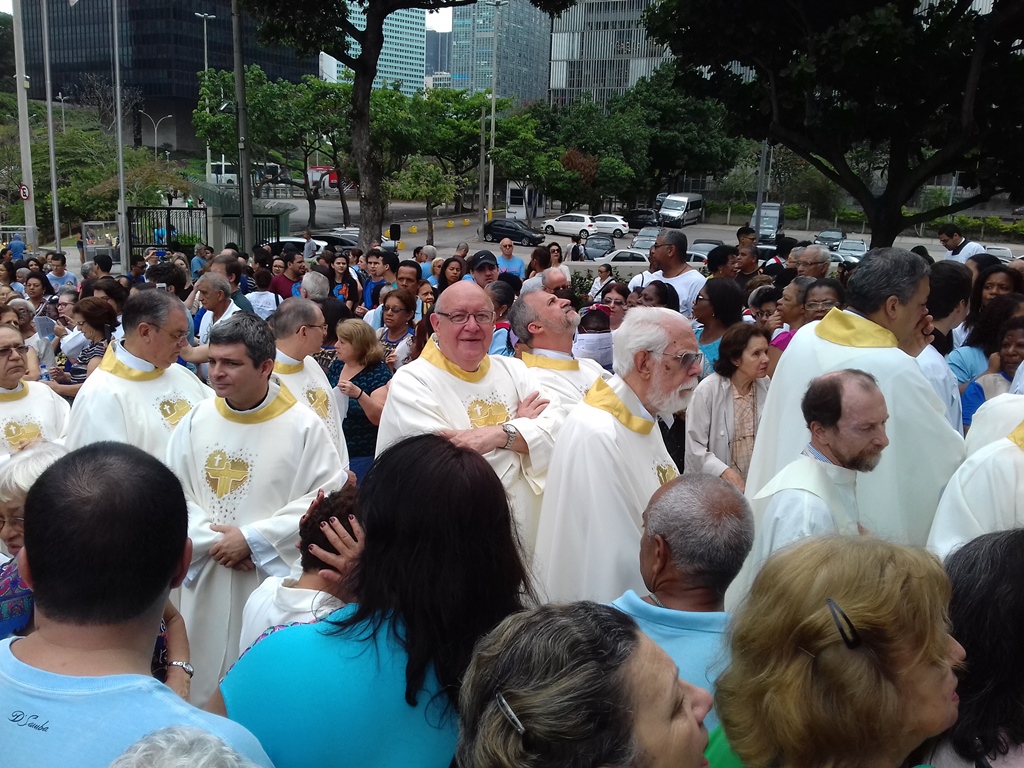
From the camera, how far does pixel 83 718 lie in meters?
1.74

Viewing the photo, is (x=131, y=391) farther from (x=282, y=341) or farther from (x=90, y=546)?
→ (x=90, y=546)

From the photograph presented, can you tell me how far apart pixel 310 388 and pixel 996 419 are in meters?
3.40

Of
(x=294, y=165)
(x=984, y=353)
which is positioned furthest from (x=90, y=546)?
(x=294, y=165)

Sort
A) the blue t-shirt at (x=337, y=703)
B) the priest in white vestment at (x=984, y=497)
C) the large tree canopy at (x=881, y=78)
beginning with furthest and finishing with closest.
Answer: the large tree canopy at (x=881, y=78) → the priest in white vestment at (x=984, y=497) → the blue t-shirt at (x=337, y=703)

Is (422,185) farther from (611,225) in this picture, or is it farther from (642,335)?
(642,335)

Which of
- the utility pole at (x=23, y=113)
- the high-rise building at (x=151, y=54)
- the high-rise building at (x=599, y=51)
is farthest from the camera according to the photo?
the high-rise building at (x=599, y=51)

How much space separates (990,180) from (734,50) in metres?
3.51

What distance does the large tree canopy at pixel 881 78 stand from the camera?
1017cm

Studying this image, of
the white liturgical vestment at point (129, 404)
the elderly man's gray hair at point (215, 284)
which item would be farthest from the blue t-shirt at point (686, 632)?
the elderly man's gray hair at point (215, 284)

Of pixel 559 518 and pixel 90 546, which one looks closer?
pixel 90 546

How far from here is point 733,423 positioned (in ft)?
16.2

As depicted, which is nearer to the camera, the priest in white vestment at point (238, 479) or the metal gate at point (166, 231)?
the priest in white vestment at point (238, 479)

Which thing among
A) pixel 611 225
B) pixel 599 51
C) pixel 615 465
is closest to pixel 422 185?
pixel 611 225

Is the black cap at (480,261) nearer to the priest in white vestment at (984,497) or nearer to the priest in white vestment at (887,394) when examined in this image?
the priest in white vestment at (887,394)
